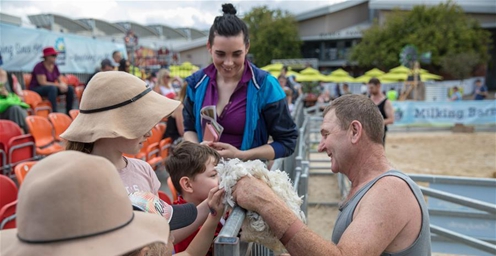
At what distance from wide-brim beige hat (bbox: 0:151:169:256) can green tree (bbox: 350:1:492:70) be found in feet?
124

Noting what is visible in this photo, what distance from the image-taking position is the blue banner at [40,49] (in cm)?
971

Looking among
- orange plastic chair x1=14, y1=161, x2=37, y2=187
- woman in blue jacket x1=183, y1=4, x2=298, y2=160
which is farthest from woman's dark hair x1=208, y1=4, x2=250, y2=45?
orange plastic chair x1=14, y1=161, x2=37, y2=187

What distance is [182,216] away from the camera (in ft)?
5.46

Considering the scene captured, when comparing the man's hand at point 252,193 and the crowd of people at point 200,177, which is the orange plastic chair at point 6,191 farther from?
the man's hand at point 252,193

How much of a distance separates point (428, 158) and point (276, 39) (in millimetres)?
33342

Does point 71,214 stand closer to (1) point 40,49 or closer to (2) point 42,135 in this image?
(2) point 42,135

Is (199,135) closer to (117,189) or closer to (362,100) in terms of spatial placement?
(362,100)

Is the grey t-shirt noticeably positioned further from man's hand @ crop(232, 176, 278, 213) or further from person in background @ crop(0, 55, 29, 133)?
person in background @ crop(0, 55, 29, 133)

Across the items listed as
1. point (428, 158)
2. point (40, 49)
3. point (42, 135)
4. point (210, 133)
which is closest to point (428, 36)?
point (428, 158)

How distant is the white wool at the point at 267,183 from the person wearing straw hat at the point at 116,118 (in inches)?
13.0

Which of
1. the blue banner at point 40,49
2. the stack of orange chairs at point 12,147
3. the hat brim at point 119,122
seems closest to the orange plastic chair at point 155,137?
the stack of orange chairs at point 12,147

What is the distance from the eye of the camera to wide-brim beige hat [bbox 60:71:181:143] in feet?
5.39

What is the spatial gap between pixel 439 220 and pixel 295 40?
1599 inches

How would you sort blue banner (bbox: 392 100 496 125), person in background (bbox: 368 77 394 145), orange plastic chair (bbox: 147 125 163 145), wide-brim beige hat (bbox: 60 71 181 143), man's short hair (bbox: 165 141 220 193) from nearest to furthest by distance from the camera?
wide-brim beige hat (bbox: 60 71 181 143), man's short hair (bbox: 165 141 220 193), orange plastic chair (bbox: 147 125 163 145), person in background (bbox: 368 77 394 145), blue banner (bbox: 392 100 496 125)
